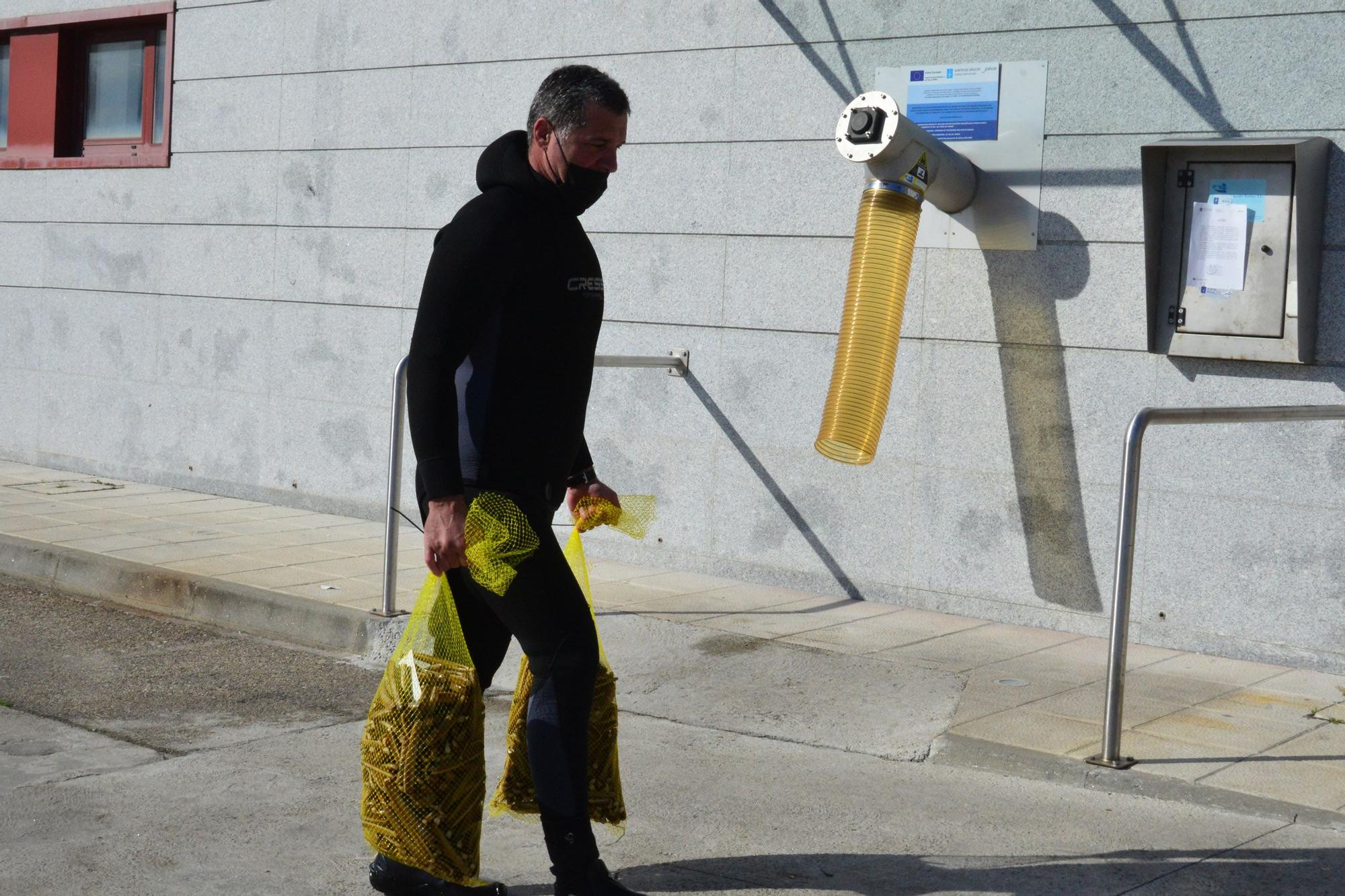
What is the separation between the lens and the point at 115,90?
36.4ft

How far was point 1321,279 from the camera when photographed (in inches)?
241

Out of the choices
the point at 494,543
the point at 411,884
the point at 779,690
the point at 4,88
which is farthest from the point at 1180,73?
the point at 4,88

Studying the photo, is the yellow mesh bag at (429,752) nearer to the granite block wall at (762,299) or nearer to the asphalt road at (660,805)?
the asphalt road at (660,805)

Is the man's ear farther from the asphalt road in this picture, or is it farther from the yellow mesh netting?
the asphalt road

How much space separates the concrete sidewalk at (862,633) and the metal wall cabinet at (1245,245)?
1.33 m

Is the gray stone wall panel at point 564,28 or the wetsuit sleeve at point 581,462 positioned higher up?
the gray stone wall panel at point 564,28

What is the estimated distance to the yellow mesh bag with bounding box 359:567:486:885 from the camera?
357cm

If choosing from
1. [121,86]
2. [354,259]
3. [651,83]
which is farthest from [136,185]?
[651,83]

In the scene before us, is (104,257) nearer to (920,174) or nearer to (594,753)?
(920,174)

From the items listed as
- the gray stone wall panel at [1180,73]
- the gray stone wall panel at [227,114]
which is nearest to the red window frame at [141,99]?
the gray stone wall panel at [227,114]

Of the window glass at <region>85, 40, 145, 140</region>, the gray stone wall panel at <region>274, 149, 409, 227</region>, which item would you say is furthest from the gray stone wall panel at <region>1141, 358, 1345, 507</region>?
the window glass at <region>85, 40, 145, 140</region>

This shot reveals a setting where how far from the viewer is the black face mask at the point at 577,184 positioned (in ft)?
11.7

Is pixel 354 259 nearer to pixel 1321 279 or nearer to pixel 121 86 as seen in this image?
pixel 121 86

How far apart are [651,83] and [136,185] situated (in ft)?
14.3
